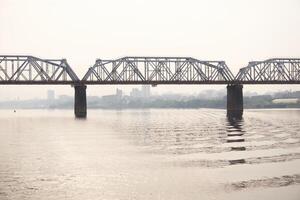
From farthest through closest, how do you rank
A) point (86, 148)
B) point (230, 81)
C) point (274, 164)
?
1. point (230, 81)
2. point (86, 148)
3. point (274, 164)

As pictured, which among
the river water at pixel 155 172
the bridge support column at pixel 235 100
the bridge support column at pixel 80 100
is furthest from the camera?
the bridge support column at pixel 235 100

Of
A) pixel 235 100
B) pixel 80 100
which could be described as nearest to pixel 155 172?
pixel 80 100

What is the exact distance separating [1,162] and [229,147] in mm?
18536

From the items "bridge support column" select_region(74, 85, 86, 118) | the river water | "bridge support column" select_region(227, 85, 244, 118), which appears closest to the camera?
the river water

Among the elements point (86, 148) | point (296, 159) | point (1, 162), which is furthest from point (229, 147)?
point (1, 162)

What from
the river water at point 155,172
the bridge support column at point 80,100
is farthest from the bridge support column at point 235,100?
the river water at point 155,172

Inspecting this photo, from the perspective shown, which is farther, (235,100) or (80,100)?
(235,100)

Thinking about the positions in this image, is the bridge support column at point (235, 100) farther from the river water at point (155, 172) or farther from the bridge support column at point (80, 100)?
the river water at point (155, 172)

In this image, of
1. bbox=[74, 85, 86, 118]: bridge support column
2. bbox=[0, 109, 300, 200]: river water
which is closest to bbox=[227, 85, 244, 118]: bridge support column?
bbox=[74, 85, 86, 118]: bridge support column

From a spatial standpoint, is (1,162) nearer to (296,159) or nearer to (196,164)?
(196,164)

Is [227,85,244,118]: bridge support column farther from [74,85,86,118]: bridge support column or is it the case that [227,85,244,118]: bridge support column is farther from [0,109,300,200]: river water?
[0,109,300,200]: river water

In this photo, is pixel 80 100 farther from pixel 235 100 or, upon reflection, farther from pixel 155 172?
pixel 155 172

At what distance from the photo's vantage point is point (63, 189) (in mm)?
21594

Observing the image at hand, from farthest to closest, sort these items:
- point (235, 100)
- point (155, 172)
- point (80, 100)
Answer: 1. point (235, 100)
2. point (80, 100)
3. point (155, 172)
